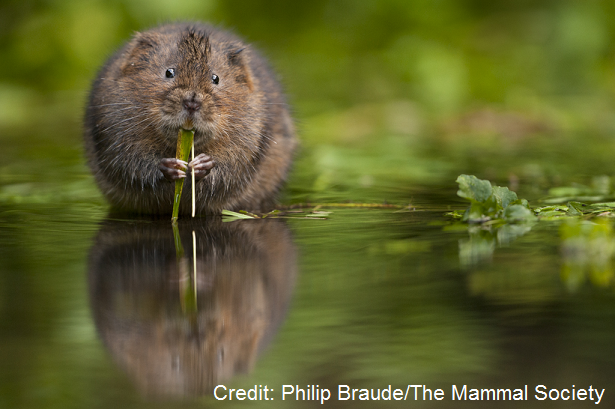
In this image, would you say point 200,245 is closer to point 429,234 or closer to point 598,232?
point 429,234

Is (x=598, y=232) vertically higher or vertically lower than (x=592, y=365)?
higher

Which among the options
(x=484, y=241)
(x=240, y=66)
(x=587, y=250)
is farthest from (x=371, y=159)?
(x=587, y=250)

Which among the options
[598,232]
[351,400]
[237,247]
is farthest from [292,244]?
[351,400]

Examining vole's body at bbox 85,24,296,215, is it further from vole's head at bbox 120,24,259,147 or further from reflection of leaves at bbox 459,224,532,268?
reflection of leaves at bbox 459,224,532,268

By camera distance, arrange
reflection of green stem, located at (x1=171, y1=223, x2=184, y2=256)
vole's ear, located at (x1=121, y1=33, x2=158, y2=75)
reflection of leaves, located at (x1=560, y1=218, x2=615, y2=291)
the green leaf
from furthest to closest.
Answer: vole's ear, located at (x1=121, y1=33, x2=158, y2=75) < the green leaf < reflection of green stem, located at (x1=171, y1=223, x2=184, y2=256) < reflection of leaves, located at (x1=560, y1=218, x2=615, y2=291)

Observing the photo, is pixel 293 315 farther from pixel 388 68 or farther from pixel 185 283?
pixel 388 68

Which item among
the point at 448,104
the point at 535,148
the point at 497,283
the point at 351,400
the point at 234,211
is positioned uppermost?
the point at 448,104

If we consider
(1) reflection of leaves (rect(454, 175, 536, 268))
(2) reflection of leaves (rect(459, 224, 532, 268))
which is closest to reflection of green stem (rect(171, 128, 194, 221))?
(1) reflection of leaves (rect(454, 175, 536, 268))
